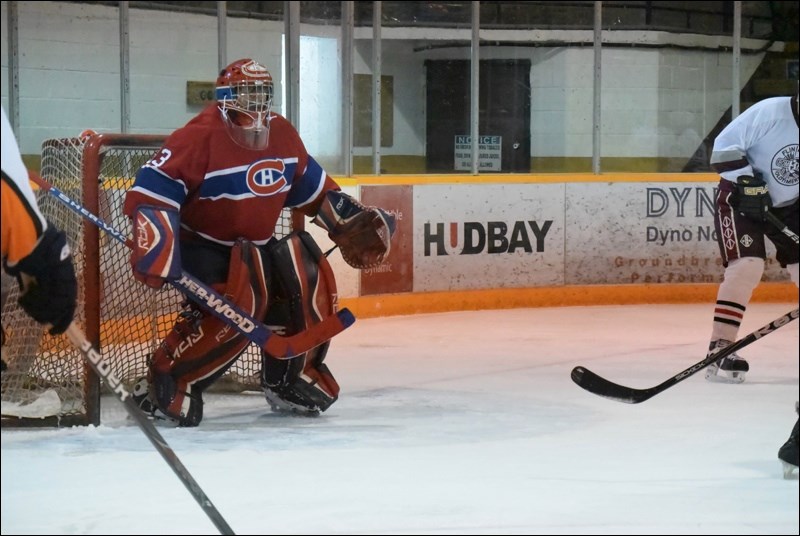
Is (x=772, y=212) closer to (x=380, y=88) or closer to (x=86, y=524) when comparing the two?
(x=86, y=524)

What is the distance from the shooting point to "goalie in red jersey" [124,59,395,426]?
3393 mm

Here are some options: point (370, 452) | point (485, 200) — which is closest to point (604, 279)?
point (485, 200)

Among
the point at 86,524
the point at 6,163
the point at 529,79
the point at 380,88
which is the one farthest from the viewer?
the point at 529,79

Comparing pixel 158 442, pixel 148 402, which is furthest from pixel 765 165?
pixel 158 442

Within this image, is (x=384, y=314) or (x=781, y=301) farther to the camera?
(x=781, y=301)

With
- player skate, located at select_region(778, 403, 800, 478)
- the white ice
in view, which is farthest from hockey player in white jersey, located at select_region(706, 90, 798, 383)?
player skate, located at select_region(778, 403, 800, 478)

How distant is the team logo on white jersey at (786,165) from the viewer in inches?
151

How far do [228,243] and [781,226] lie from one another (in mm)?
1553

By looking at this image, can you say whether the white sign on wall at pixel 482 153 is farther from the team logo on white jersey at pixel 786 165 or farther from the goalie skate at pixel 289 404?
the goalie skate at pixel 289 404

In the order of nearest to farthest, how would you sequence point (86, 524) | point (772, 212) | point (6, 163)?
point (6, 163) → point (86, 524) → point (772, 212)

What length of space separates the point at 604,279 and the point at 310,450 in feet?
11.8

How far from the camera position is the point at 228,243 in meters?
3.59

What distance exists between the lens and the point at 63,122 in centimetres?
602

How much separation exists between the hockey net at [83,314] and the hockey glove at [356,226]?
0.20 metres
